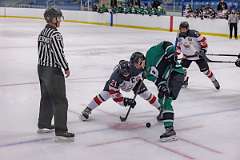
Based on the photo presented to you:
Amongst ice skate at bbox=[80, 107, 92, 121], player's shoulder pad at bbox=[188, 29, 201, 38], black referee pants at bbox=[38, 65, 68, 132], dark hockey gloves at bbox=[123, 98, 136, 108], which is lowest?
ice skate at bbox=[80, 107, 92, 121]

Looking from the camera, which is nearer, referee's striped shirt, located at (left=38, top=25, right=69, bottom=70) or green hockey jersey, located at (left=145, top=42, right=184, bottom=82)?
referee's striped shirt, located at (left=38, top=25, right=69, bottom=70)

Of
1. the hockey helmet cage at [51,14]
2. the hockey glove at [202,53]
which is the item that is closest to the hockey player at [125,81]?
the hockey helmet cage at [51,14]

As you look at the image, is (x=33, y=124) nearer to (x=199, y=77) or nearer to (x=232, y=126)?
(x=232, y=126)

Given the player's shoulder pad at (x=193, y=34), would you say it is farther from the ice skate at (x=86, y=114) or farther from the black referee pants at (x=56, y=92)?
the black referee pants at (x=56, y=92)

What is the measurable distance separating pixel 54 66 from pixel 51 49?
16cm

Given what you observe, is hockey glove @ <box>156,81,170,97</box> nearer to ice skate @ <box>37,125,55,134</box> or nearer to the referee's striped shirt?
the referee's striped shirt

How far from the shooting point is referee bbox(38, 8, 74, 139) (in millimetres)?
4156

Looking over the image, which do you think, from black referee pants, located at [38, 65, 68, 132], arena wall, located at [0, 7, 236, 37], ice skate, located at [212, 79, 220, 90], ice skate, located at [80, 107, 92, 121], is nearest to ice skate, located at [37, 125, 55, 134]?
black referee pants, located at [38, 65, 68, 132]

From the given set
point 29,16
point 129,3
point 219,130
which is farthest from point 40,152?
point 29,16

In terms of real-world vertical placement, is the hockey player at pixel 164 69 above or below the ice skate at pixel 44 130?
above

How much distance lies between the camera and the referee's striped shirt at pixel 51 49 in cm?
414

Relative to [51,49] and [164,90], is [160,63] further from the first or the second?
[51,49]

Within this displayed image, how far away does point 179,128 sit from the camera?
194 inches

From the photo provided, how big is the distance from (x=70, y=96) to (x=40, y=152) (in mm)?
2498
